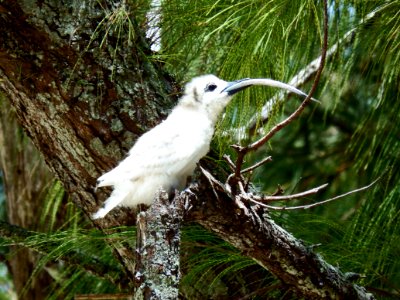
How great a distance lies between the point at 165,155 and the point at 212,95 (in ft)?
0.41

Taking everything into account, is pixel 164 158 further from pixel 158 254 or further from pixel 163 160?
pixel 158 254

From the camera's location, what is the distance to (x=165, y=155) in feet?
3.12

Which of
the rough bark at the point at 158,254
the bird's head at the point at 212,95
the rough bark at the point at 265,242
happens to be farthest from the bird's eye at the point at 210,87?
the rough bark at the point at 158,254

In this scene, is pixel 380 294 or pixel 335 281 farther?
pixel 380 294

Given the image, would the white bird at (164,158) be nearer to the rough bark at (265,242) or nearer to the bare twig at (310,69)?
the rough bark at (265,242)

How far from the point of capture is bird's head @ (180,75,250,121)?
3.36 ft

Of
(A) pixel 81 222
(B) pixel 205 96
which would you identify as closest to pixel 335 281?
(B) pixel 205 96

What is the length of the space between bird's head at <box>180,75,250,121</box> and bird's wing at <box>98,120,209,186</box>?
73 mm

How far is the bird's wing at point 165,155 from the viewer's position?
95cm

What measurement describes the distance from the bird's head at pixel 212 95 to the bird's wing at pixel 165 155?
0.24 ft

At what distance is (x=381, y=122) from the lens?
5.15ft

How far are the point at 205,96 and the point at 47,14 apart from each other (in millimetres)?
262

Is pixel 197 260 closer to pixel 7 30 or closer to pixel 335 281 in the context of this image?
pixel 335 281

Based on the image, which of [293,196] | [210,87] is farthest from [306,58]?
[293,196]
